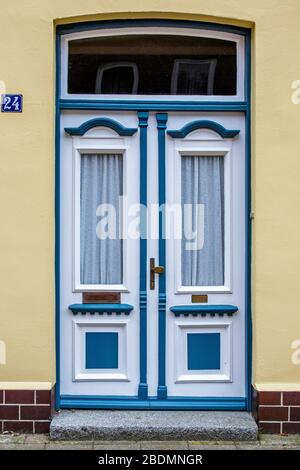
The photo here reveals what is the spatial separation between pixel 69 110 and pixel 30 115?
0.42m

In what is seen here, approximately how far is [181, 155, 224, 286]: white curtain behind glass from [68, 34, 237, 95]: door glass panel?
64 cm

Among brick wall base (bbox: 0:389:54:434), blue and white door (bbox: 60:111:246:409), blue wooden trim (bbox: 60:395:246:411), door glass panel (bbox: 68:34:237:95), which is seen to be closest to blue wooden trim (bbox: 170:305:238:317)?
blue and white door (bbox: 60:111:246:409)

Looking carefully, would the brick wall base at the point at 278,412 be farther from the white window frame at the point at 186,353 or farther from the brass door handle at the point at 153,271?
the brass door handle at the point at 153,271

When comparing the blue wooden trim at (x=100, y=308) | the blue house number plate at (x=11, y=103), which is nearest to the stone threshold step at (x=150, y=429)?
the blue wooden trim at (x=100, y=308)

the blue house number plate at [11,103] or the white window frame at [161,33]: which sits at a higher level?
the white window frame at [161,33]

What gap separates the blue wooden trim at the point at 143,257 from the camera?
19.6ft

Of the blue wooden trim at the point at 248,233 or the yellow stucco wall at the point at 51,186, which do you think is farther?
the blue wooden trim at the point at 248,233

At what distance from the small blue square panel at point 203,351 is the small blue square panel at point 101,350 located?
0.66 meters

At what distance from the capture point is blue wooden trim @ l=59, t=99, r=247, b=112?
19.6 feet

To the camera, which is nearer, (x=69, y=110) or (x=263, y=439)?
(x=263, y=439)

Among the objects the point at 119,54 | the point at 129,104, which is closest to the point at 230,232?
the point at 129,104

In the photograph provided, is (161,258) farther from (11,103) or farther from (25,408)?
(11,103)

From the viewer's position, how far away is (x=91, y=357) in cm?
602

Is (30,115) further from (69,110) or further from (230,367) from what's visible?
(230,367)
